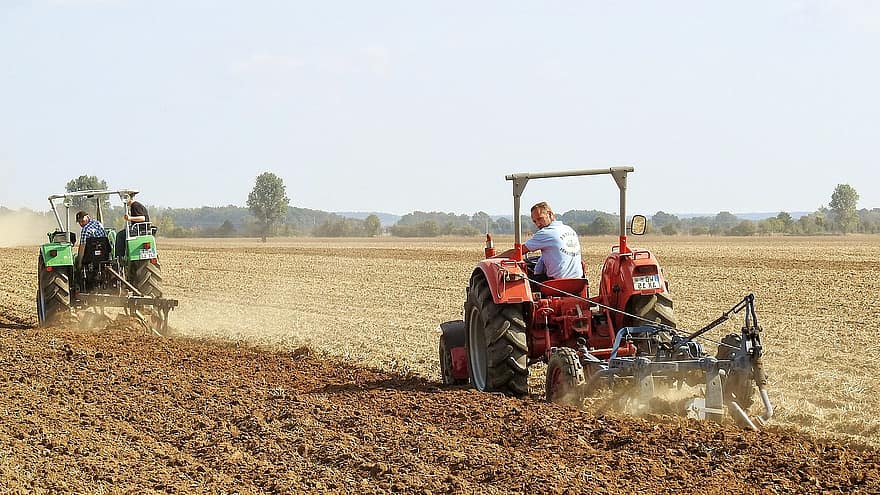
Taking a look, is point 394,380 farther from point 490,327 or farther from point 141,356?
point 141,356

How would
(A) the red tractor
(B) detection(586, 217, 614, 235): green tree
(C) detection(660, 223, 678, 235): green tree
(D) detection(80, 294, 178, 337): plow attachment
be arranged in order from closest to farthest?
(A) the red tractor → (D) detection(80, 294, 178, 337): plow attachment → (B) detection(586, 217, 614, 235): green tree → (C) detection(660, 223, 678, 235): green tree

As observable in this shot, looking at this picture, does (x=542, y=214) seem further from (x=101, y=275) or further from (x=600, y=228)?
(x=600, y=228)

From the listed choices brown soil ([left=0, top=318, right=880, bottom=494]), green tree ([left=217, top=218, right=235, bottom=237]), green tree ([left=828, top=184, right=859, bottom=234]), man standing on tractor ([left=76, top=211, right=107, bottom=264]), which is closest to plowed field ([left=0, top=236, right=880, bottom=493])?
brown soil ([left=0, top=318, right=880, bottom=494])

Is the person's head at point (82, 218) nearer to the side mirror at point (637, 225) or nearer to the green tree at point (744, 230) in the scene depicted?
the side mirror at point (637, 225)

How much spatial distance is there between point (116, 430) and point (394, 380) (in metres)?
2.93

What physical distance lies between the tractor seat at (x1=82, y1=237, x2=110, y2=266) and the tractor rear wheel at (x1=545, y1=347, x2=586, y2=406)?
27.1ft

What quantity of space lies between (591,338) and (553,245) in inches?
31.7

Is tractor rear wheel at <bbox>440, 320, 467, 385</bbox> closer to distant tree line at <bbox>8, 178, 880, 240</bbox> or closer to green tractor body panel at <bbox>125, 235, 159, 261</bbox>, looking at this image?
green tractor body panel at <bbox>125, 235, 159, 261</bbox>

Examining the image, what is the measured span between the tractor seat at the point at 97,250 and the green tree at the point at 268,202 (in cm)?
8078

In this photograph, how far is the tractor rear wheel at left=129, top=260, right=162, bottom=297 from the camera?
1308 cm

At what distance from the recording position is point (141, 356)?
10.2 metres

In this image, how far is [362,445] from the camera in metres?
6.12

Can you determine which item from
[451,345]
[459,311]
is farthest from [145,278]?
[451,345]

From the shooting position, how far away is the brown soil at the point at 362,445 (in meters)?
5.29
